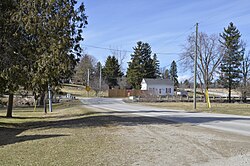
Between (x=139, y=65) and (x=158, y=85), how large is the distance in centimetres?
797

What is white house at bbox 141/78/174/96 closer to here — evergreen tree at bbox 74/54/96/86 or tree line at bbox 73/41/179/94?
tree line at bbox 73/41/179/94

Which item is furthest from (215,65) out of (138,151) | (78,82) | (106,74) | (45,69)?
(78,82)

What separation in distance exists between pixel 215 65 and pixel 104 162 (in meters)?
57.8

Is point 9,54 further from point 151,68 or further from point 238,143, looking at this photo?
point 151,68

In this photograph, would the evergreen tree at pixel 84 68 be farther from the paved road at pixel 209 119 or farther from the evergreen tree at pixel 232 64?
the paved road at pixel 209 119

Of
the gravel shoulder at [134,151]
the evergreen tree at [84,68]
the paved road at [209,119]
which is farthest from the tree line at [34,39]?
the evergreen tree at [84,68]

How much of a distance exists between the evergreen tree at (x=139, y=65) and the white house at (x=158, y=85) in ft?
11.6

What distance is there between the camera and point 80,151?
9.03 metres

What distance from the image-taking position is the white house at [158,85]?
85438 mm

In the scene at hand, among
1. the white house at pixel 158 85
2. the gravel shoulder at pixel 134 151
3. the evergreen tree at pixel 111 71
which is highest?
the evergreen tree at pixel 111 71

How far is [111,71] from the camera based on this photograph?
98750 mm

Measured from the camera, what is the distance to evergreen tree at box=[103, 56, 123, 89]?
3868 inches

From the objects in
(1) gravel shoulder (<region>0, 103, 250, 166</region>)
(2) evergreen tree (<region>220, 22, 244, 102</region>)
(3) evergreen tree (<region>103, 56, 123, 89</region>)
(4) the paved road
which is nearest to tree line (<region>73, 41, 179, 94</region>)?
(3) evergreen tree (<region>103, 56, 123, 89</region>)

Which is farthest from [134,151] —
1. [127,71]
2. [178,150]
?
[127,71]
